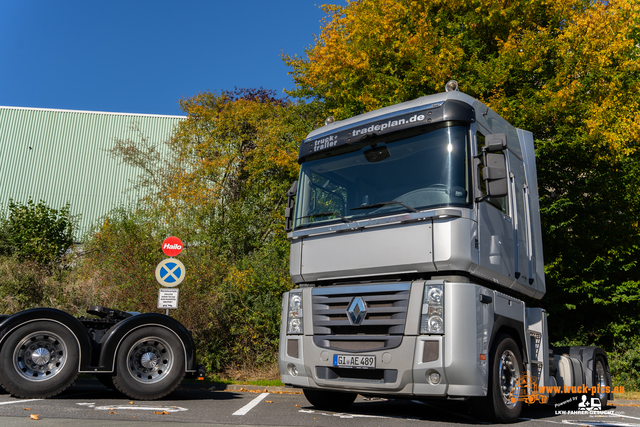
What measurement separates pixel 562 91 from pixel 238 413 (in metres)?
10.4

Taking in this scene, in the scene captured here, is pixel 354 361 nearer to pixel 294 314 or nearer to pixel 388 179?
pixel 294 314

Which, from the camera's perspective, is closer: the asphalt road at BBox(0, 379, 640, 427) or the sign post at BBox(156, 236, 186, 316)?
the asphalt road at BBox(0, 379, 640, 427)

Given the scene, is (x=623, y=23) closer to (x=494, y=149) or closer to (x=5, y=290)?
(x=494, y=149)

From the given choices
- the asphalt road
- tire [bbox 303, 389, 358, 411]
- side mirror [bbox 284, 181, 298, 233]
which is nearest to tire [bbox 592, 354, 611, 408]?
the asphalt road

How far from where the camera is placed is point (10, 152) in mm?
33375

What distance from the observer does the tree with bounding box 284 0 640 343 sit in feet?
44.1

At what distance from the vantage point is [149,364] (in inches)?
308

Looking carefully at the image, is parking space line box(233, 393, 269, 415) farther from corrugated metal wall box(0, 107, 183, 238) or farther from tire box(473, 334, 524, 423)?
corrugated metal wall box(0, 107, 183, 238)

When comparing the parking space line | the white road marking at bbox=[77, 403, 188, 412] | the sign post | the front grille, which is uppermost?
the sign post

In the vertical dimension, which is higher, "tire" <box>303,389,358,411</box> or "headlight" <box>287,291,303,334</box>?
"headlight" <box>287,291,303,334</box>

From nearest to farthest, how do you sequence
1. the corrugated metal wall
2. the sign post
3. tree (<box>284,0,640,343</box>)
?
the sign post
tree (<box>284,0,640,343</box>)
the corrugated metal wall

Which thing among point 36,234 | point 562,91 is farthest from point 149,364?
point 36,234

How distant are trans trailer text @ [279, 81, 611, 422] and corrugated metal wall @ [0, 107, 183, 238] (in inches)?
1075

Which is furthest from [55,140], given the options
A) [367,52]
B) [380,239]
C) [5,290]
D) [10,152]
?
[380,239]
